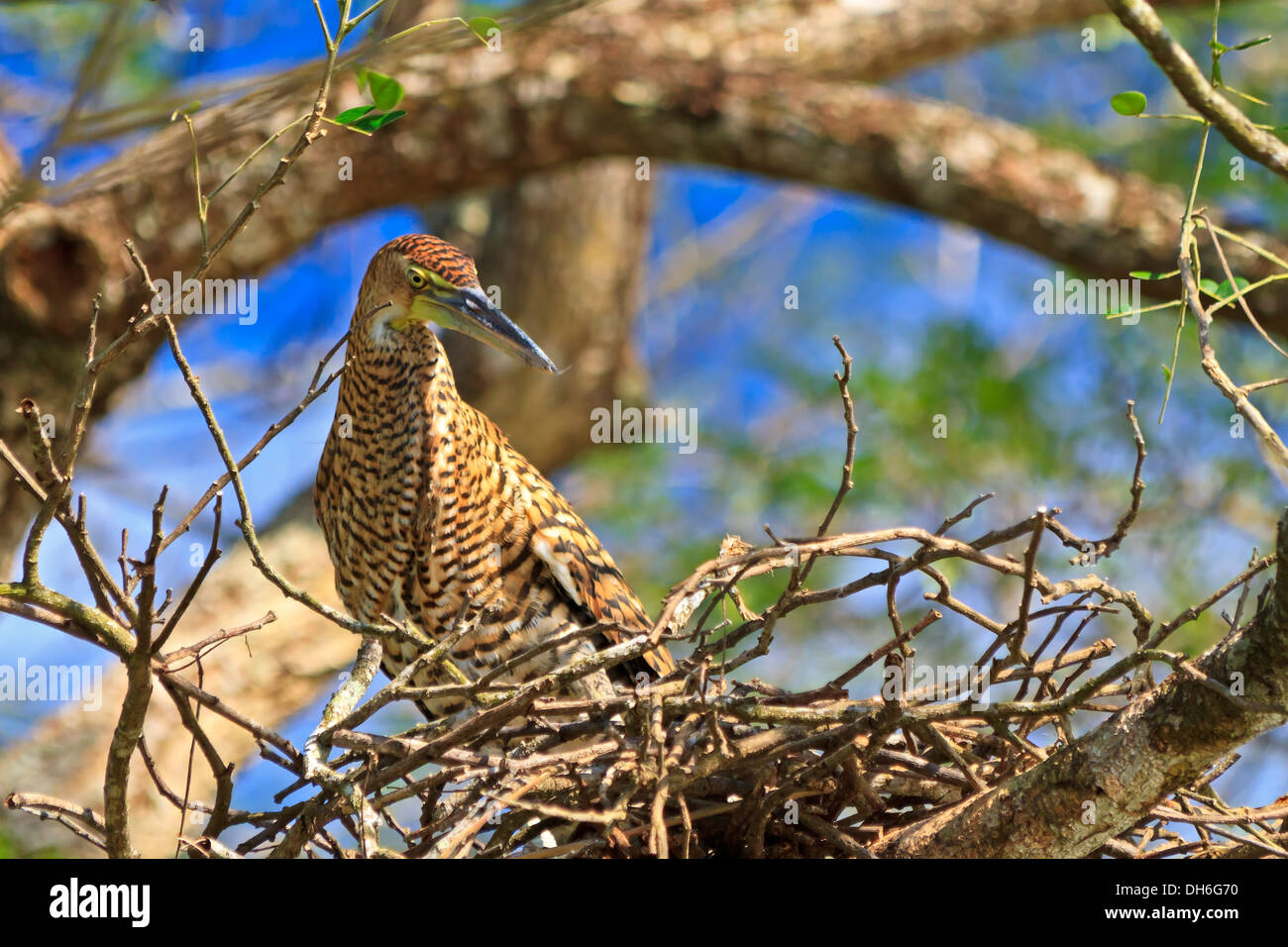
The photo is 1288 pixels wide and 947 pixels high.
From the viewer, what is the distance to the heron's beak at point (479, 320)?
3289mm

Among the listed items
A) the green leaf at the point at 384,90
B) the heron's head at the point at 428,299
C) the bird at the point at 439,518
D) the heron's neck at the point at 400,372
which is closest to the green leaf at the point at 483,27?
the green leaf at the point at 384,90

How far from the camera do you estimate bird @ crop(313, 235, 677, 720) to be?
352 cm

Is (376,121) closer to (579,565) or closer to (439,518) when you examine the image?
(439,518)

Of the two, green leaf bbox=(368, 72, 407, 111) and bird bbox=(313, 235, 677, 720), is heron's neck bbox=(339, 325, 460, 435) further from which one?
green leaf bbox=(368, 72, 407, 111)

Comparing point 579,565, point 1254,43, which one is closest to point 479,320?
point 579,565

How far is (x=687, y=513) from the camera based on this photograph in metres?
10.3

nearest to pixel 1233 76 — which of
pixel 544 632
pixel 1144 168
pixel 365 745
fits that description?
pixel 1144 168

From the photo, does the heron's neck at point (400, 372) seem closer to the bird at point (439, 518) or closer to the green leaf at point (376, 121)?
the bird at point (439, 518)

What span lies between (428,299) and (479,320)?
0.74 ft

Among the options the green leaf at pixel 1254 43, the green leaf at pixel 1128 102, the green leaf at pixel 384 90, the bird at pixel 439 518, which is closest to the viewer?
the green leaf at pixel 1254 43

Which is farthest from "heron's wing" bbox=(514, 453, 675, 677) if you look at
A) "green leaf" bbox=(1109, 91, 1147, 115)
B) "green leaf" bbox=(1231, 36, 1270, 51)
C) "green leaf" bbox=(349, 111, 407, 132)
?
"green leaf" bbox=(1231, 36, 1270, 51)

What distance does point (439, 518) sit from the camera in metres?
3.53
